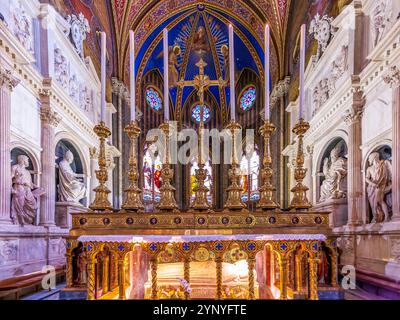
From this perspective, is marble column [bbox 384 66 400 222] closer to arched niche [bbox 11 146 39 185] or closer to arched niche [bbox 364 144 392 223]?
arched niche [bbox 364 144 392 223]

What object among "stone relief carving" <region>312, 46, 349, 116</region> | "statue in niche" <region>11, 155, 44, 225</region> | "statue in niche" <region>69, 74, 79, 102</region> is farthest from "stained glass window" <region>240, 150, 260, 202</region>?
"statue in niche" <region>11, 155, 44, 225</region>

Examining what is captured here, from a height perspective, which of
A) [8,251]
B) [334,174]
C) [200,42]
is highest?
[200,42]

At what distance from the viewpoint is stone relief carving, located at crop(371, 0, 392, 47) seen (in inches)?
209

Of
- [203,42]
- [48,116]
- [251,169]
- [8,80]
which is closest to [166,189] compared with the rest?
[8,80]

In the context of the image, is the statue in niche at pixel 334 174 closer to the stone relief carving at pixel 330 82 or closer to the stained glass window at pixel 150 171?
A: the stone relief carving at pixel 330 82

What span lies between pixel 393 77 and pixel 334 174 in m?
3.02

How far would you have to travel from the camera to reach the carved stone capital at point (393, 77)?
190 inches

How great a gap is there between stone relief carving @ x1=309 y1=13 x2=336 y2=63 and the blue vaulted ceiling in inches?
202

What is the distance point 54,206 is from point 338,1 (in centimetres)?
873

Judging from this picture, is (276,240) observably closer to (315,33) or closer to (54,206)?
(54,206)

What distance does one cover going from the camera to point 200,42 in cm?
1591

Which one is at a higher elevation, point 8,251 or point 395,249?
point 395,249

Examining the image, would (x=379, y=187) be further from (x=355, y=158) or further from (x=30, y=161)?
(x=30, y=161)

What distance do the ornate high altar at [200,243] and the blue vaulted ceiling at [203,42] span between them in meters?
11.6
